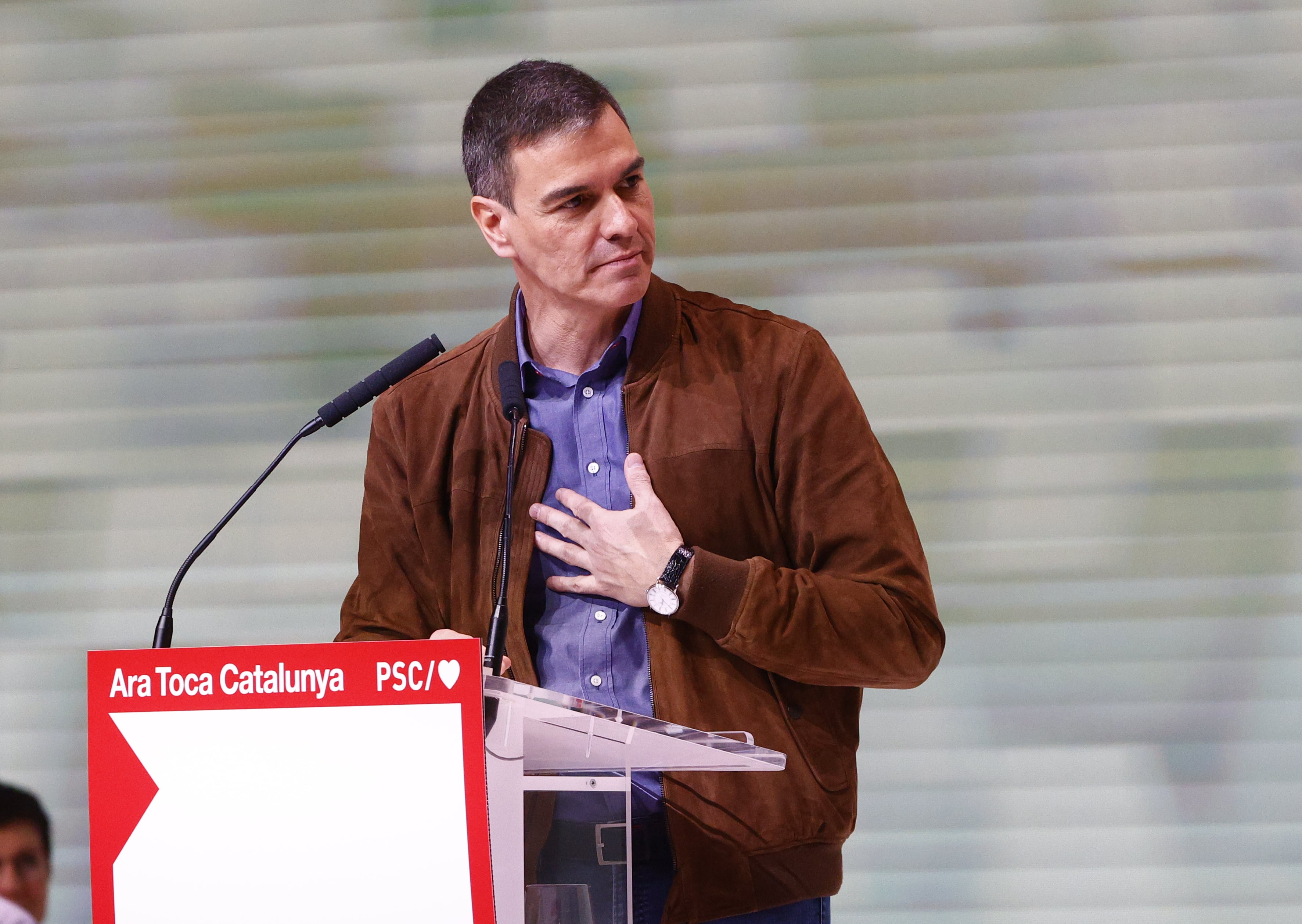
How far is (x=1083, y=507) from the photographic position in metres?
2.61

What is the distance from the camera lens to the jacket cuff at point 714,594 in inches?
63.1

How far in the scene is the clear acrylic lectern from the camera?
1264 millimetres

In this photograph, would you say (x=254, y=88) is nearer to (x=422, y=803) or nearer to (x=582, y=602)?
(x=582, y=602)

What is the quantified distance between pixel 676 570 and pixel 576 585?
184 millimetres

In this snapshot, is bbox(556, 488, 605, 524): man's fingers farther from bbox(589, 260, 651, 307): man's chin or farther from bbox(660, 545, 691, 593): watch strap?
bbox(589, 260, 651, 307): man's chin

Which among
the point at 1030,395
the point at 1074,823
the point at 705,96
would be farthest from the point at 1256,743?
the point at 705,96

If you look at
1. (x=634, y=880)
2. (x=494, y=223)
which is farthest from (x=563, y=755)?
(x=494, y=223)

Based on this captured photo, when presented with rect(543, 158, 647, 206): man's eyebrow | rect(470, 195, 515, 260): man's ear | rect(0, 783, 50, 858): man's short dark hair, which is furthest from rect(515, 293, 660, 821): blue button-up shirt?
rect(0, 783, 50, 858): man's short dark hair

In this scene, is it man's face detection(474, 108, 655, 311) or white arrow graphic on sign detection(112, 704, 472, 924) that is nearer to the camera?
white arrow graphic on sign detection(112, 704, 472, 924)

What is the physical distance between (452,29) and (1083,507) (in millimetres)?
1799

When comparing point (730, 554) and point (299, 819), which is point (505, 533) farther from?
point (299, 819)

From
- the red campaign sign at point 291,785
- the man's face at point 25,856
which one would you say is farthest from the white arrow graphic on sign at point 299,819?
the man's face at point 25,856

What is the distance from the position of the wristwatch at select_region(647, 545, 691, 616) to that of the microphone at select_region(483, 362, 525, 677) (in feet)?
0.65

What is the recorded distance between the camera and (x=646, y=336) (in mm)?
1880
